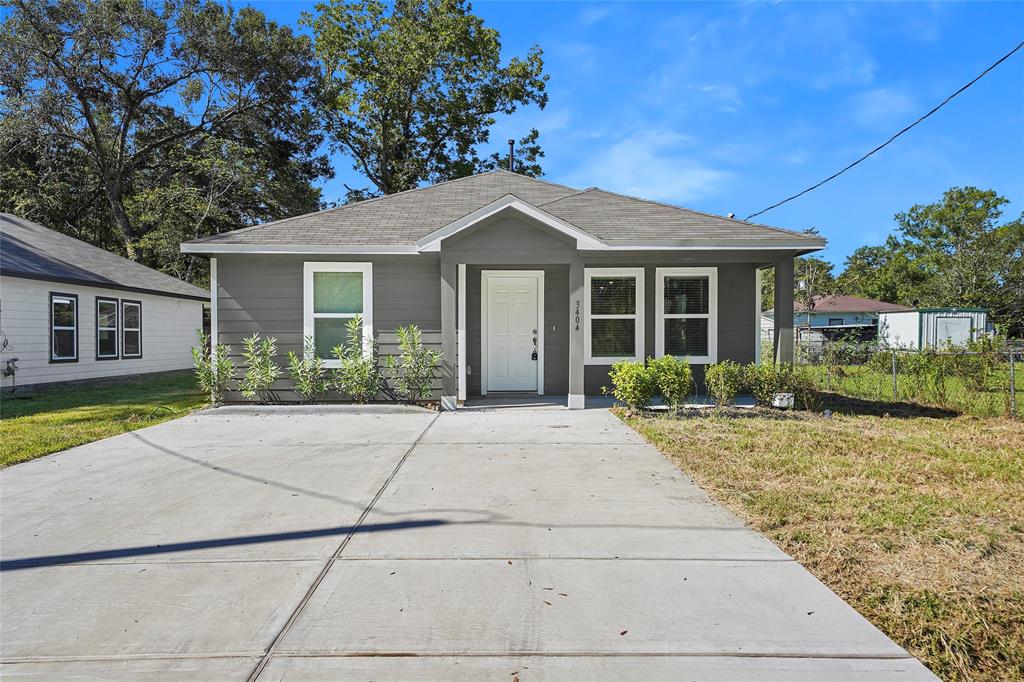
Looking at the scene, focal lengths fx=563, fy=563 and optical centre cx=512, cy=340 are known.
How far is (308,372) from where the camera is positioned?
948 cm

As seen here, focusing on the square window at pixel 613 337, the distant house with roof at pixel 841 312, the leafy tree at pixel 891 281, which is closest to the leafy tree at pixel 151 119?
the square window at pixel 613 337

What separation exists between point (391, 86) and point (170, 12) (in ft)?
31.6

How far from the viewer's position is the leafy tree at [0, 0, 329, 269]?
22031 millimetres

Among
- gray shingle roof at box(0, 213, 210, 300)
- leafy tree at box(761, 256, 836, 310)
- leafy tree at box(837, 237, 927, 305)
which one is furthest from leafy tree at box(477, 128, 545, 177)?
leafy tree at box(837, 237, 927, 305)

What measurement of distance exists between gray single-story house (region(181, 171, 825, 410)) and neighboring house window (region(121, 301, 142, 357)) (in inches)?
311

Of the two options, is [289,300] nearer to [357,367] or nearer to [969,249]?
[357,367]

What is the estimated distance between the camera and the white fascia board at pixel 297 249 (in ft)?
30.1

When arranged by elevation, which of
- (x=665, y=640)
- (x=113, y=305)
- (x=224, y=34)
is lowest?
(x=665, y=640)

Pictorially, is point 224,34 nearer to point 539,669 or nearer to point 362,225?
point 362,225

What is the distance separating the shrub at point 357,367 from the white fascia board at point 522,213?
2.06 m

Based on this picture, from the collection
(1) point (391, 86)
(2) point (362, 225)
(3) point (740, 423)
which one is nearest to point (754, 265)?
(3) point (740, 423)

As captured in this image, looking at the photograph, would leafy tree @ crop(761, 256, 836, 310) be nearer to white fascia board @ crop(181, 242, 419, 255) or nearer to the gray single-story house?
the gray single-story house

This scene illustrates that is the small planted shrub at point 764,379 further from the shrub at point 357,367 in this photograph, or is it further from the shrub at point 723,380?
the shrub at point 357,367

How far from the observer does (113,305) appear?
14.9 meters
